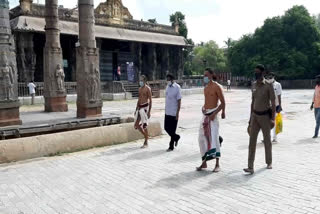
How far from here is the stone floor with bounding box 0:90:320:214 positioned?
4.00 m

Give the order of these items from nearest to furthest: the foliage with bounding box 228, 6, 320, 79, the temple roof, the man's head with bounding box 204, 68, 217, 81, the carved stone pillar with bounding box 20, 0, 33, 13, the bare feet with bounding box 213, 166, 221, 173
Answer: the bare feet with bounding box 213, 166, 221, 173 < the man's head with bounding box 204, 68, 217, 81 < the temple roof < the carved stone pillar with bounding box 20, 0, 33, 13 < the foliage with bounding box 228, 6, 320, 79

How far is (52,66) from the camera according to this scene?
500 inches

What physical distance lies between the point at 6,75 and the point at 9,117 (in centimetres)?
107

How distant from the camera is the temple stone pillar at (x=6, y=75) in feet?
24.3

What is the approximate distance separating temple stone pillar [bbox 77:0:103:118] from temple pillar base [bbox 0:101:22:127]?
2181 mm

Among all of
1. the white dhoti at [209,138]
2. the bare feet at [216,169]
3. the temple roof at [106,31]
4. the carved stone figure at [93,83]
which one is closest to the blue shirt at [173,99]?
the white dhoti at [209,138]

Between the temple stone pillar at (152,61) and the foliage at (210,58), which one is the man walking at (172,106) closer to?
the temple stone pillar at (152,61)

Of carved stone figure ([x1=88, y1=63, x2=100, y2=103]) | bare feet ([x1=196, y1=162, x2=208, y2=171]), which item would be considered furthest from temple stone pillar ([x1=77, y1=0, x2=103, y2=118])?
bare feet ([x1=196, y1=162, x2=208, y2=171])

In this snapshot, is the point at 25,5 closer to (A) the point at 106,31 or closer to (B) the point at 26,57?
(B) the point at 26,57

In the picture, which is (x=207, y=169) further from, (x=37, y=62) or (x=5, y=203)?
(x=37, y=62)

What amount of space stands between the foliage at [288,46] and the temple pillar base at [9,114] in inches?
1456

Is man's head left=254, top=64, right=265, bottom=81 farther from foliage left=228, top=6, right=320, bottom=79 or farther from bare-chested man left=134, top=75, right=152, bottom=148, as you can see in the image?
foliage left=228, top=6, right=320, bottom=79

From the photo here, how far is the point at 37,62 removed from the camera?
24203mm

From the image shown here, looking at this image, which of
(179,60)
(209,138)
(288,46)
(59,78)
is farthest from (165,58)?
(209,138)
